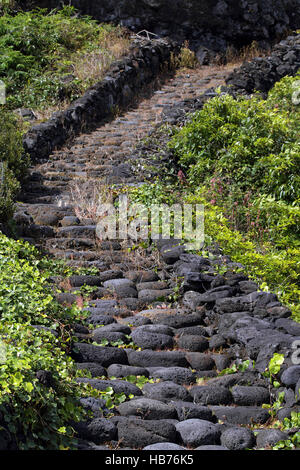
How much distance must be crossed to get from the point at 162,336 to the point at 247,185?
397cm

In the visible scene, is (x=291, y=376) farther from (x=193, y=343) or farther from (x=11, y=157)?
(x=11, y=157)

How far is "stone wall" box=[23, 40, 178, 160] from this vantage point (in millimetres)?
11250

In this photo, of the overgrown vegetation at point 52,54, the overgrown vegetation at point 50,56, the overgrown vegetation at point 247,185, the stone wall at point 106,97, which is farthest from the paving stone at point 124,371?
the overgrown vegetation at point 52,54

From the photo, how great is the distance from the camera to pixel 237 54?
713 inches

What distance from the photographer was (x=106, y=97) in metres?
13.6

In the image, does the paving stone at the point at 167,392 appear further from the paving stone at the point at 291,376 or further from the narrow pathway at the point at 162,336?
the paving stone at the point at 291,376

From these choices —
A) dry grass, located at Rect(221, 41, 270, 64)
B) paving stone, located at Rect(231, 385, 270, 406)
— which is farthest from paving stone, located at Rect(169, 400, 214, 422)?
dry grass, located at Rect(221, 41, 270, 64)

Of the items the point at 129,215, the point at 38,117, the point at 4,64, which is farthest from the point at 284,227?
the point at 4,64

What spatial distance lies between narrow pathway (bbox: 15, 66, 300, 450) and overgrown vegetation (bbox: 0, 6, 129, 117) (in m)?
4.89

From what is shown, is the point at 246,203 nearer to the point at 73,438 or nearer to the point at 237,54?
the point at 73,438

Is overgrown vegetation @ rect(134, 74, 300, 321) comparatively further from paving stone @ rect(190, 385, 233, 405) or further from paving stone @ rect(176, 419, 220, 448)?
paving stone @ rect(176, 419, 220, 448)

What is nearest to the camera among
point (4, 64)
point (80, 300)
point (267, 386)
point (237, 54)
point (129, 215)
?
Result: point (267, 386)

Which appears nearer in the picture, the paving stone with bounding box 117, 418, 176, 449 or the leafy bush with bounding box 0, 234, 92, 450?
the leafy bush with bounding box 0, 234, 92, 450

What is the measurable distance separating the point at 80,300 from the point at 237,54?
1382 centimetres
